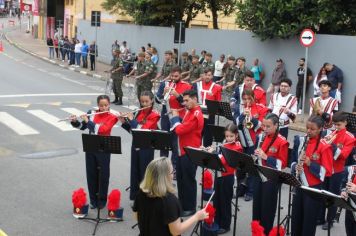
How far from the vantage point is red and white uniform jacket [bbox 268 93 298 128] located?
1098cm

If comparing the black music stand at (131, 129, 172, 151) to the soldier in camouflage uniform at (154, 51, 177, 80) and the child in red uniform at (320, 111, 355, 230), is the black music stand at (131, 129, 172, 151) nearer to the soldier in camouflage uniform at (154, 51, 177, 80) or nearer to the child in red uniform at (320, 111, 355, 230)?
the child in red uniform at (320, 111, 355, 230)

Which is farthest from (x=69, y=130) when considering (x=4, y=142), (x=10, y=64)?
(x=10, y=64)

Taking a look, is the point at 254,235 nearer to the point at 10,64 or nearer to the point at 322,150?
the point at 322,150

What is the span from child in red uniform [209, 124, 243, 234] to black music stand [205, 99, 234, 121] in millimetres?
3156

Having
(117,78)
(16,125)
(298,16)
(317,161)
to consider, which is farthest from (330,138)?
(117,78)

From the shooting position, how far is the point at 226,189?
832 cm

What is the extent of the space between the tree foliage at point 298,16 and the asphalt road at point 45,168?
5410 millimetres

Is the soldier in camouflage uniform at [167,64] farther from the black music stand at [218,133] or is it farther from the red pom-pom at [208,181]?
the red pom-pom at [208,181]

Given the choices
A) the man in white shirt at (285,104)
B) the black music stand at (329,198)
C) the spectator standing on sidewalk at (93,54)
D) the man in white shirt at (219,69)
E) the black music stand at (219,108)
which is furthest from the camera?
the spectator standing on sidewalk at (93,54)

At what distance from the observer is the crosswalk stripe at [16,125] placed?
15.4 metres

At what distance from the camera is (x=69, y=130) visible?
1579 cm

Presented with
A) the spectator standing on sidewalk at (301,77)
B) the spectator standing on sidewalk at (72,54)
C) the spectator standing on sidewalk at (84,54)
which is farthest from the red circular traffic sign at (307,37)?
the spectator standing on sidewalk at (72,54)

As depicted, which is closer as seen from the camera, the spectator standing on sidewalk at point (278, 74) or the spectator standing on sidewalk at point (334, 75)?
the spectator standing on sidewalk at point (334, 75)

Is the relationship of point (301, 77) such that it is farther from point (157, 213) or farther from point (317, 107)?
point (157, 213)
